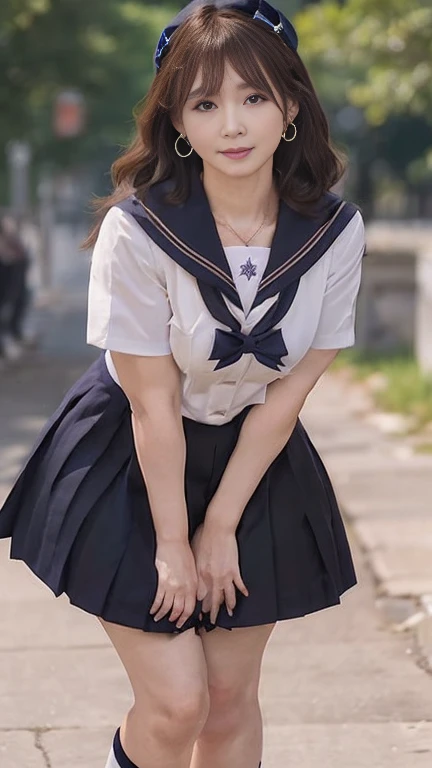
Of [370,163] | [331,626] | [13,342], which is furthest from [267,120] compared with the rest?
[370,163]

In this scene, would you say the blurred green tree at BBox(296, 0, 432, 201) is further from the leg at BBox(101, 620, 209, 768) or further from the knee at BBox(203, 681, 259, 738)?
the leg at BBox(101, 620, 209, 768)

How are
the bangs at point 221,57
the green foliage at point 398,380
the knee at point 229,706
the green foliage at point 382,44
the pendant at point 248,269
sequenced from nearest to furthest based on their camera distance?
the bangs at point 221,57, the pendant at point 248,269, the knee at point 229,706, the green foliage at point 382,44, the green foliage at point 398,380

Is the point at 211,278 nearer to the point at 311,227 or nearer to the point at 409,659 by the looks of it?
the point at 311,227

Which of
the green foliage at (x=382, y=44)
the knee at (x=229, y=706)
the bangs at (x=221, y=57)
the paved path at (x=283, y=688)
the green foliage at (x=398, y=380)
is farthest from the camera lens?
the green foliage at (x=398, y=380)

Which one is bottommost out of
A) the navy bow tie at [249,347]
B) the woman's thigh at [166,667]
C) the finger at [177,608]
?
the woman's thigh at [166,667]

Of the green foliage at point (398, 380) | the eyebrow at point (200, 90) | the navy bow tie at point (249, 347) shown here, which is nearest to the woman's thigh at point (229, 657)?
the navy bow tie at point (249, 347)

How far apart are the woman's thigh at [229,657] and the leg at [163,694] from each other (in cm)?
7

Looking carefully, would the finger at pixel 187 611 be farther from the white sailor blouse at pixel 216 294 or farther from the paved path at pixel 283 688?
the paved path at pixel 283 688

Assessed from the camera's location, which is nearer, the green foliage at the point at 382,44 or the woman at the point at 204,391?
the woman at the point at 204,391

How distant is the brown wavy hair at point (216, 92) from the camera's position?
2682mm

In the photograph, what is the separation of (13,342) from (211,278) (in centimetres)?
1441

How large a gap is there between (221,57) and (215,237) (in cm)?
33

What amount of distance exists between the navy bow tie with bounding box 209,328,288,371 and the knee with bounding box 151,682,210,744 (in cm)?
60

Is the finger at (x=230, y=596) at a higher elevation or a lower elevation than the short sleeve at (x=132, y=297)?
lower
